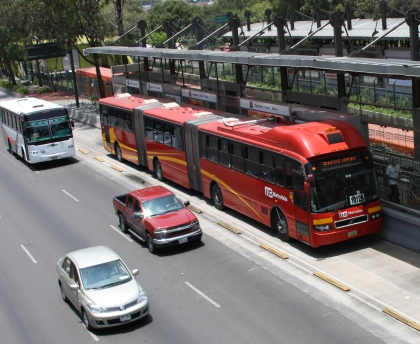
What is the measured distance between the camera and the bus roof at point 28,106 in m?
32.2

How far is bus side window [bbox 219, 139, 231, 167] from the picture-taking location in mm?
21688

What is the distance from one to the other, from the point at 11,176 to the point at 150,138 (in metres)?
8.32

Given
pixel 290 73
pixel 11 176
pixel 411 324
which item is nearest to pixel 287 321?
pixel 411 324

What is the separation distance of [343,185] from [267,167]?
267 cm

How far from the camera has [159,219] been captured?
61.8 feet

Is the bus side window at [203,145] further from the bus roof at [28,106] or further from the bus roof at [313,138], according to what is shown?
the bus roof at [28,106]

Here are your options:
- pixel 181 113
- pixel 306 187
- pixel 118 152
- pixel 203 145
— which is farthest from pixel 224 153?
pixel 118 152

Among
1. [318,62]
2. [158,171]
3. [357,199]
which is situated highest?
[318,62]

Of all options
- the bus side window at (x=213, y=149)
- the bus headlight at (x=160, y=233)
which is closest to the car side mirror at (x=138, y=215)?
the bus headlight at (x=160, y=233)

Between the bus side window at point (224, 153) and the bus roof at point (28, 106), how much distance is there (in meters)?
13.2

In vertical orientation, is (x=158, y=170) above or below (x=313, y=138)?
below

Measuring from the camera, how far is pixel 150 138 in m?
27.8

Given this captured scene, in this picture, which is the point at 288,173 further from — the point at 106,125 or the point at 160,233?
the point at 106,125

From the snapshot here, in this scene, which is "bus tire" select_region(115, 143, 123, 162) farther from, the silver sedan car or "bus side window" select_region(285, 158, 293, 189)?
the silver sedan car
